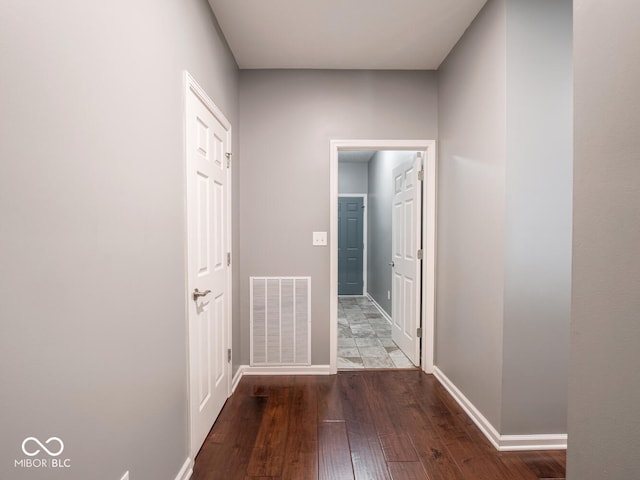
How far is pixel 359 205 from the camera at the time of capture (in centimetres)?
687

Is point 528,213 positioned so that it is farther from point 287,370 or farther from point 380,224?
point 380,224

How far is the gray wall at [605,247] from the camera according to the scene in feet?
2.52

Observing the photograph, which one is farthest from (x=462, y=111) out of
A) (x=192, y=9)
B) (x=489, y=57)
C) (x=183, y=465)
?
(x=183, y=465)

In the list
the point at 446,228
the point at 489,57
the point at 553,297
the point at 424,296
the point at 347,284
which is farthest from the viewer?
the point at 347,284

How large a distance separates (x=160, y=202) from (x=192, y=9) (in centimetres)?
115

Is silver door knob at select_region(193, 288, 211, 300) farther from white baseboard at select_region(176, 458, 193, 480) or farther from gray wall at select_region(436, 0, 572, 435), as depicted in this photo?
gray wall at select_region(436, 0, 572, 435)

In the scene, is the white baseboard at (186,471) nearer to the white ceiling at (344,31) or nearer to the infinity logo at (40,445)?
the infinity logo at (40,445)

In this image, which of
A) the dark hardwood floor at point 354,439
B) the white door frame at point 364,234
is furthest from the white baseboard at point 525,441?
the white door frame at point 364,234

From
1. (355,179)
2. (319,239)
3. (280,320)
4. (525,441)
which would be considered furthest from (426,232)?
(355,179)

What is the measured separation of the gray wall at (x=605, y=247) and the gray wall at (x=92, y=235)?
54.6 inches

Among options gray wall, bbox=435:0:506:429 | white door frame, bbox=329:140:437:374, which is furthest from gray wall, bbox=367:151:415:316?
gray wall, bbox=435:0:506:429

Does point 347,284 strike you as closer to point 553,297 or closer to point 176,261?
point 553,297

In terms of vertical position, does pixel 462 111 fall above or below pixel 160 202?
above

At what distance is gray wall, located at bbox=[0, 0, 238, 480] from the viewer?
2.41 ft
